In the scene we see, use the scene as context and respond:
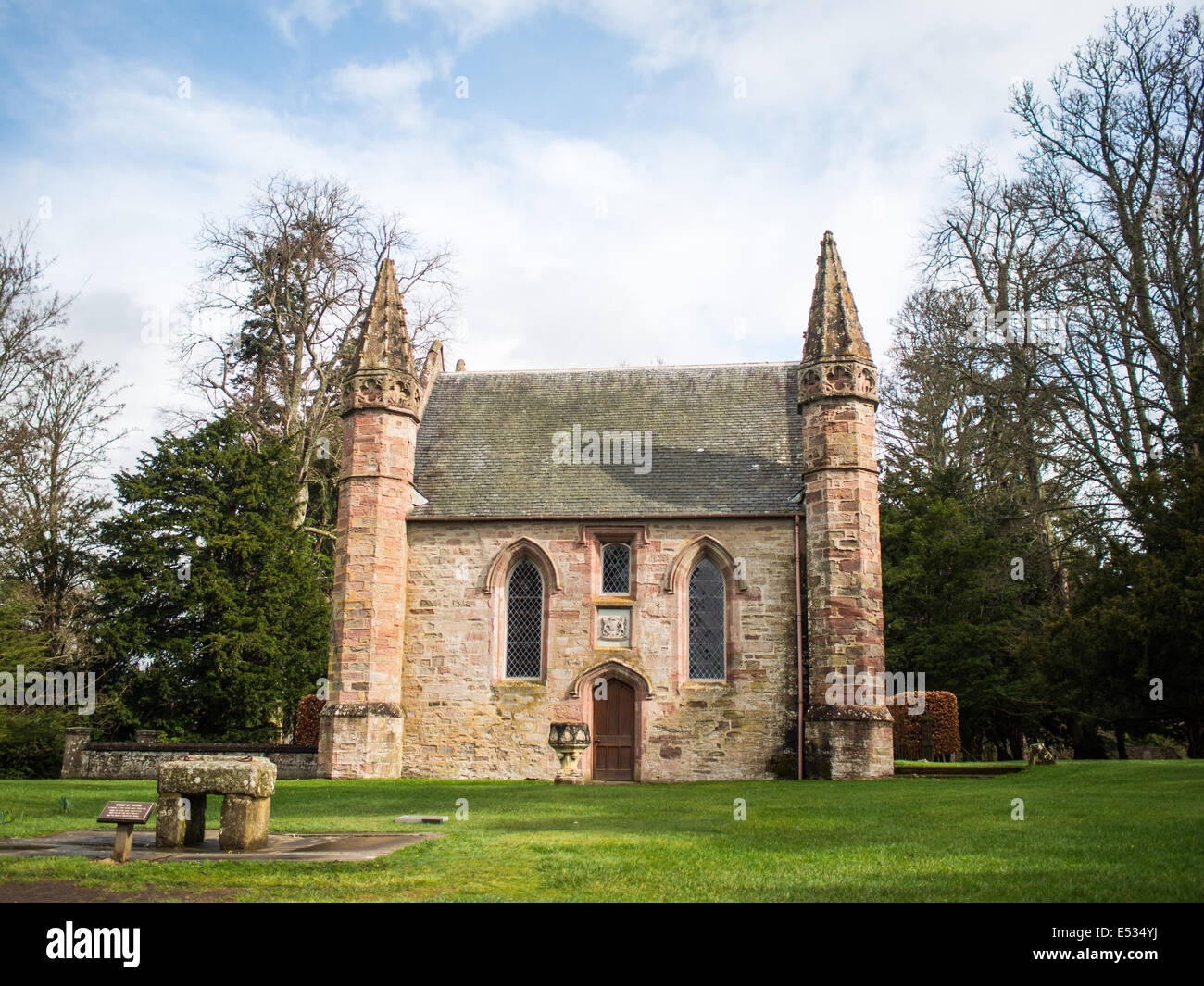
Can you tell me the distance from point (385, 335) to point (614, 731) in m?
10.1

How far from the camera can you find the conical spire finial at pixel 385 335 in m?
23.3

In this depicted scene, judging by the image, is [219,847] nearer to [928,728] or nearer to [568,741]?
[568,741]

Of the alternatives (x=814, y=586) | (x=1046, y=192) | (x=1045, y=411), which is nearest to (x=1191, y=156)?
(x=1046, y=192)

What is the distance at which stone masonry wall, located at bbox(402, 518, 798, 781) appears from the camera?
21.7 meters

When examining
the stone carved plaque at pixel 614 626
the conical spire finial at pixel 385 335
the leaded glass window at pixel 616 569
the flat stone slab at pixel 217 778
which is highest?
the conical spire finial at pixel 385 335

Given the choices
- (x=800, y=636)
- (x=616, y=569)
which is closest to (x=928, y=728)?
(x=800, y=636)

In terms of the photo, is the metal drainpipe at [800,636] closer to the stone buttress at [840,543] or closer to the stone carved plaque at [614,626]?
the stone buttress at [840,543]

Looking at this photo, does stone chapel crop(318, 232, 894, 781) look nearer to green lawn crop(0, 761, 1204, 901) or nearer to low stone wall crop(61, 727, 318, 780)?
low stone wall crop(61, 727, 318, 780)

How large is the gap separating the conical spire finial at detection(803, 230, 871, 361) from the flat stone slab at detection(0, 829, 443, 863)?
1514 cm

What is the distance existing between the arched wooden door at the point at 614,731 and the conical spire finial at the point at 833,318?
8220 millimetres

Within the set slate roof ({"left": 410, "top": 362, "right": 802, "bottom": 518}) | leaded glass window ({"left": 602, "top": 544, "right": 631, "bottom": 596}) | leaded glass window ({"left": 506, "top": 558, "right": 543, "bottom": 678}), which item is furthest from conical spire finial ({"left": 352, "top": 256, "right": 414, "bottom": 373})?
leaded glass window ({"left": 602, "top": 544, "right": 631, "bottom": 596})

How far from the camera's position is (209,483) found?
1098 inches

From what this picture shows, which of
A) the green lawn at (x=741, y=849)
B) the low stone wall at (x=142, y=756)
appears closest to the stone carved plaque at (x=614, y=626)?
the low stone wall at (x=142, y=756)

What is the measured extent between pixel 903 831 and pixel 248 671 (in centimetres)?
1983
